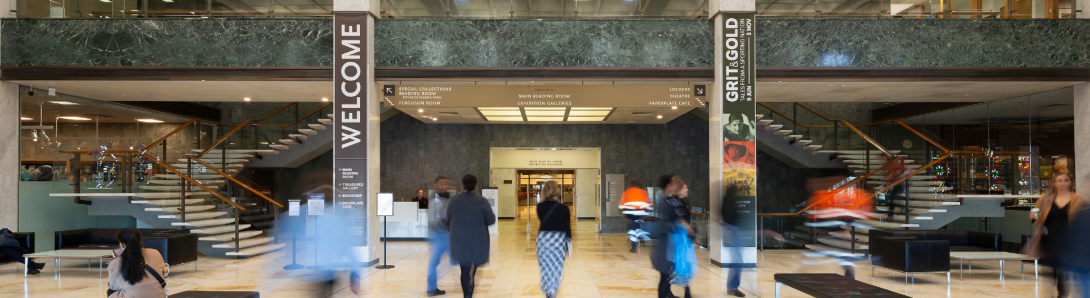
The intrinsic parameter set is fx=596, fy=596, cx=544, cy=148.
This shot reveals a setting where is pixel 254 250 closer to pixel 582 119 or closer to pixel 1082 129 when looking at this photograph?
pixel 582 119

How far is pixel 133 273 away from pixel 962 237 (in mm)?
11494

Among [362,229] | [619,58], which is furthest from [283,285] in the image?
[619,58]

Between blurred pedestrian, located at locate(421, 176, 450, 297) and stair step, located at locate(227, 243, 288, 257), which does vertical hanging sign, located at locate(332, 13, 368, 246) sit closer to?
stair step, located at locate(227, 243, 288, 257)

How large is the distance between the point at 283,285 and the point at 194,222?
14.7 feet

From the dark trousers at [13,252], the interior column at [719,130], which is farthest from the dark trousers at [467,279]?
the dark trousers at [13,252]

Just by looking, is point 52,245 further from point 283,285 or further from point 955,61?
point 955,61

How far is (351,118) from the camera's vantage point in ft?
31.4

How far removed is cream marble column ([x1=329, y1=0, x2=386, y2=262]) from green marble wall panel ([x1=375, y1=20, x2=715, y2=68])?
0.25m

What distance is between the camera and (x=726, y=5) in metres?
9.68

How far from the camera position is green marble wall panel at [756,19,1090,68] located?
1000 cm

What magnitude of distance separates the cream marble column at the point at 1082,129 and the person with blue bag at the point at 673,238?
28.5 ft

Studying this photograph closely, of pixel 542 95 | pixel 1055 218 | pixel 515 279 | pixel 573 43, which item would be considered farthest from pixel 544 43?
pixel 1055 218

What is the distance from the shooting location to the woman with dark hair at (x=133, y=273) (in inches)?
180

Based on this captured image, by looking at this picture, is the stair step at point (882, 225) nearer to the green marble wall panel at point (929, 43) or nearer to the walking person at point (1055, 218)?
the green marble wall panel at point (929, 43)
